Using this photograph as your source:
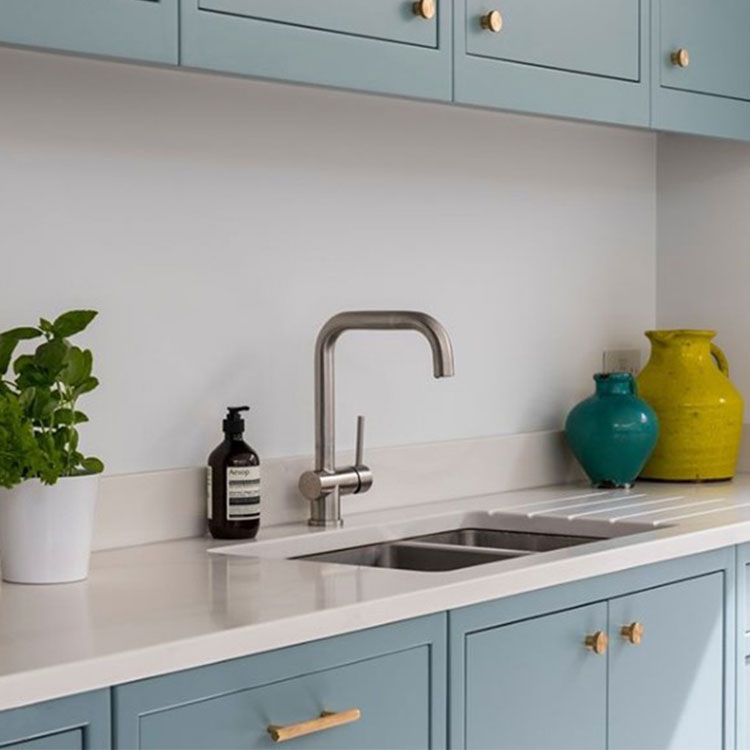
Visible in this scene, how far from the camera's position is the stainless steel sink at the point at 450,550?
257cm

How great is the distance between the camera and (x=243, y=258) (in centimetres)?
262

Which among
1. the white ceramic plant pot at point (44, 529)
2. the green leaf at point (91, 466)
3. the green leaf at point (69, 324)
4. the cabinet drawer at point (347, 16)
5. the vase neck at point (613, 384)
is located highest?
the cabinet drawer at point (347, 16)

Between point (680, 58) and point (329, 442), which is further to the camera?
point (680, 58)

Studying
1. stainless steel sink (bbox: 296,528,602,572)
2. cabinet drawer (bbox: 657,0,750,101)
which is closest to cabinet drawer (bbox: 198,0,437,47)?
cabinet drawer (bbox: 657,0,750,101)

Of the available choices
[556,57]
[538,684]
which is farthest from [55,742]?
[556,57]

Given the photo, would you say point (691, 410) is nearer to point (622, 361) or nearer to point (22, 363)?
point (622, 361)

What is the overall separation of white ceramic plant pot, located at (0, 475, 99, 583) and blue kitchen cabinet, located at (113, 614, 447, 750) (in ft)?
1.26

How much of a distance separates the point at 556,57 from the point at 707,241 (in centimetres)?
94

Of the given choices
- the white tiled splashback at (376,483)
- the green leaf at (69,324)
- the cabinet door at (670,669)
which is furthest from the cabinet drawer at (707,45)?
the green leaf at (69,324)

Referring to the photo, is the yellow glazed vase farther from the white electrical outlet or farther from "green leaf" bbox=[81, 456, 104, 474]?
"green leaf" bbox=[81, 456, 104, 474]

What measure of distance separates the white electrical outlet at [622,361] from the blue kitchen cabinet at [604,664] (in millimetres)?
847

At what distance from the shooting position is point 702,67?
120 inches

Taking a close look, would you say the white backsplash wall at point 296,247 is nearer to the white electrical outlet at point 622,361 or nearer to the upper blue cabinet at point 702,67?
the white electrical outlet at point 622,361

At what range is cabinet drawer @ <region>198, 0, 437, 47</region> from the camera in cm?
214
